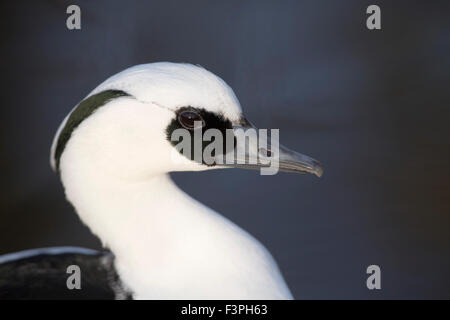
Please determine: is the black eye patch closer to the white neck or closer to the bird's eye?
the bird's eye

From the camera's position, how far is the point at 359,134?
3223 millimetres

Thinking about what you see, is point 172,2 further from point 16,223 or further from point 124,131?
point 124,131

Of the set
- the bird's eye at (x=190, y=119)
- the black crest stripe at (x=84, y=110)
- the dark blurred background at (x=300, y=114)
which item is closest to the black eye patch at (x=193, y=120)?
the bird's eye at (x=190, y=119)

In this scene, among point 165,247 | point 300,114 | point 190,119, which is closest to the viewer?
point 190,119

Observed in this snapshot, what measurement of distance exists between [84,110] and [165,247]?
0.39 meters

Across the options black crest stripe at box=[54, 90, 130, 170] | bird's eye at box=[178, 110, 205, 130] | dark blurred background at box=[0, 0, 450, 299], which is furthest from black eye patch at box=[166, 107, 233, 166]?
dark blurred background at box=[0, 0, 450, 299]

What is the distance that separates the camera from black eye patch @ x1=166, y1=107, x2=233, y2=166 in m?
1.69

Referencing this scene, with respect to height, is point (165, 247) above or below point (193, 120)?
below

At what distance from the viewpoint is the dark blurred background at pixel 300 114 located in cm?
289

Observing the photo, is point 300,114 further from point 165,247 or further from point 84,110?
point 84,110

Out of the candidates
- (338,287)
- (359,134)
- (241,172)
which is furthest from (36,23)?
(338,287)

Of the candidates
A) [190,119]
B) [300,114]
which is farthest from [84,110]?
[300,114]

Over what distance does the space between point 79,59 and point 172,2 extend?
1.67 feet

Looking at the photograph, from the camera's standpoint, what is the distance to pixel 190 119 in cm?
170
